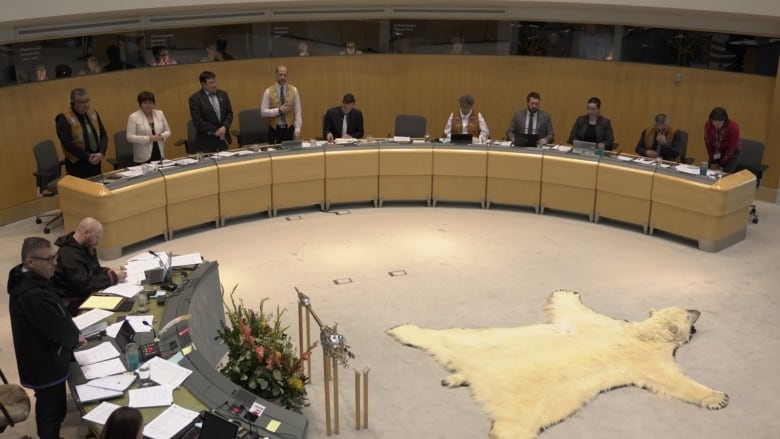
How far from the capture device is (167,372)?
5566mm

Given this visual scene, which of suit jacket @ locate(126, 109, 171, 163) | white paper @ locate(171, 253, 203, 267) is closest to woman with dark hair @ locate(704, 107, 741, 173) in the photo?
white paper @ locate(171, 253, 203, 267)

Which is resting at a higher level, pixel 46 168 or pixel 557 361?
pixel 46 168

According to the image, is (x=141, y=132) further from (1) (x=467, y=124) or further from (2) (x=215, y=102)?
(1) (x=467, y=124)

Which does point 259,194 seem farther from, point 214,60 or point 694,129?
point 694,129

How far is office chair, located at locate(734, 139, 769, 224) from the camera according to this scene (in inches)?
440

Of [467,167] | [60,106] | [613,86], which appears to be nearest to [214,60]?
[60,106]

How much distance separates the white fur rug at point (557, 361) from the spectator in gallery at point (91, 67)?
6.84 metres

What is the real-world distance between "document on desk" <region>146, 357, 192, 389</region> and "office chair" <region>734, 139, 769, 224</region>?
8.65 metres

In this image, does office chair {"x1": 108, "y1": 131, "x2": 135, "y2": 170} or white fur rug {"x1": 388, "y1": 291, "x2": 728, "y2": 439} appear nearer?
white fur rug {"x1": 388, "y1": 291, "x2": 728, "y2": 439}

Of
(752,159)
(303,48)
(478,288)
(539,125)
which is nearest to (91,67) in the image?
(303,48)

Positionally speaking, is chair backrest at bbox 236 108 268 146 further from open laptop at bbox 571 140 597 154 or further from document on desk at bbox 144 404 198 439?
document on desk at bbox 144 404 198 439

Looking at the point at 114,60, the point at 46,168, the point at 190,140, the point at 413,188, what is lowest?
the point at 413,188

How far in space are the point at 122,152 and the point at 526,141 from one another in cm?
574

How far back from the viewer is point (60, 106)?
11.6m
